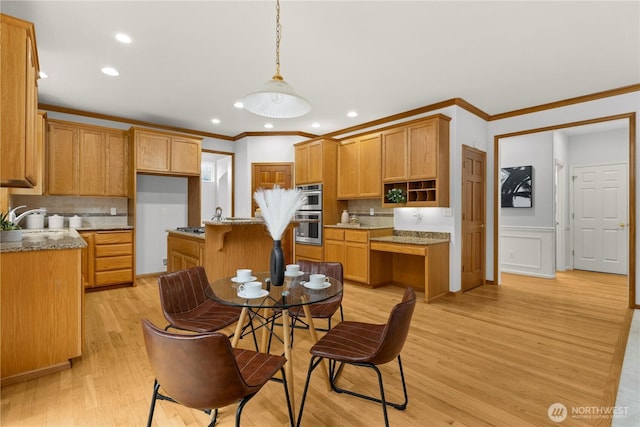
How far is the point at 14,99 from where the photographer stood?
2035 mm

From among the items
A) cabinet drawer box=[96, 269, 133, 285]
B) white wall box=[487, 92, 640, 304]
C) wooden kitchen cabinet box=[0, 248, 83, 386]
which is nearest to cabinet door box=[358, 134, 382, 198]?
white wall box=[487, 92, 640, 304]

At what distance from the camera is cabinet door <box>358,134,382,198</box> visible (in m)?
5.09

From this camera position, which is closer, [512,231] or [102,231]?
[102,231]

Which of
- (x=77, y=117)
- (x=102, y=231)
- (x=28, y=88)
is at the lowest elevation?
(x=102, y=231)

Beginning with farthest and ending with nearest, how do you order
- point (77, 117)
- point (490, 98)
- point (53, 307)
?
point (77, 117) → point (490, 98) → point (53, 307)

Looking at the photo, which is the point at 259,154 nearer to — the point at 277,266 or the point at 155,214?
the point at 155,214

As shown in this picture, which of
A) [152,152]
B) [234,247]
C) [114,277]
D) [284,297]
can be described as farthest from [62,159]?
[284,297]

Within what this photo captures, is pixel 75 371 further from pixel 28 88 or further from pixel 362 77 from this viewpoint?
pixel 362 77

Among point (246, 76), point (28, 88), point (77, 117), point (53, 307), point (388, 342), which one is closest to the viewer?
point (388, 342)

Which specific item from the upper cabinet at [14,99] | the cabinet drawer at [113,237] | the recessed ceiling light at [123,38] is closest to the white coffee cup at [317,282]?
the upper cabinet at [14,99]

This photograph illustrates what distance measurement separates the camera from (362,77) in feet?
12.2

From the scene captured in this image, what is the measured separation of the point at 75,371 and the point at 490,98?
527 cm

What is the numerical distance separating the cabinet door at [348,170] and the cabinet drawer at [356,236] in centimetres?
72

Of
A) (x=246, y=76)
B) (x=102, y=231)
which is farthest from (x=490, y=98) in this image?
(x=102, y=231)
